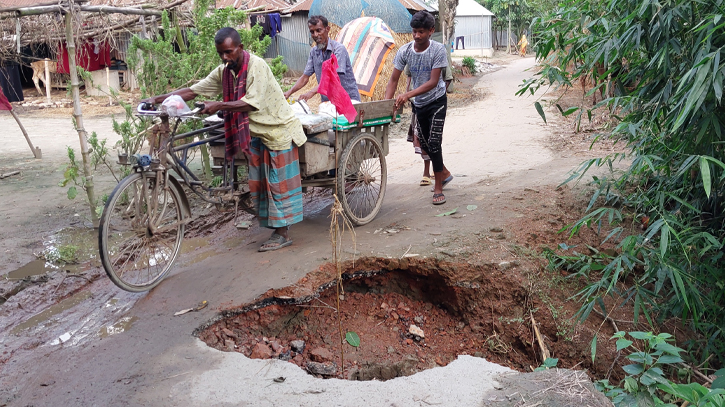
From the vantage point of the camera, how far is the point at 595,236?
4.75m

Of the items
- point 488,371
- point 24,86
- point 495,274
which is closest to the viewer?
point 488,371

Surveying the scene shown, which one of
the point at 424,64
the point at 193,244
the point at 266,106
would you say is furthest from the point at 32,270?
the point at 424,64

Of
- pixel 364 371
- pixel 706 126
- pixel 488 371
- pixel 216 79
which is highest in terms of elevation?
pixel 216 79

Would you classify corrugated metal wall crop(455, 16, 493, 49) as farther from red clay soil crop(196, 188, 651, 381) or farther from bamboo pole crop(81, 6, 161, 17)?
red clay soil crop(196, 188, 651, 381)

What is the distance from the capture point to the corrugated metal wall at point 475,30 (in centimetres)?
3412

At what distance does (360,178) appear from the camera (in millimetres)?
4973

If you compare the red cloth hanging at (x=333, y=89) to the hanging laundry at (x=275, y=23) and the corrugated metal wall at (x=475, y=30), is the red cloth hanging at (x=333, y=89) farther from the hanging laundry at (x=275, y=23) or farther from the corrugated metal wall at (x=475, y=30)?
the corrugated metal wall at (x=475, y=30)

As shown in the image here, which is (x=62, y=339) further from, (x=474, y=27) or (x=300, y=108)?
(x=474, y=27)

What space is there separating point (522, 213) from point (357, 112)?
5.74 feet

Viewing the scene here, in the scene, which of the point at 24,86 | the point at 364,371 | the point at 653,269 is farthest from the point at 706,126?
the point at 24,86

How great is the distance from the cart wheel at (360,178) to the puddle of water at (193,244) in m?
1.38

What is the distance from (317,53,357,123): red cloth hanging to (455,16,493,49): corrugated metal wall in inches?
1262

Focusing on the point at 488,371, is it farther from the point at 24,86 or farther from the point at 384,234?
the point at 24,86

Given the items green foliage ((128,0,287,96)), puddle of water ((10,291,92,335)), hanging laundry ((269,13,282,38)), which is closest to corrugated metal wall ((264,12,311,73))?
hanging laundry ((269,13,282,38))
